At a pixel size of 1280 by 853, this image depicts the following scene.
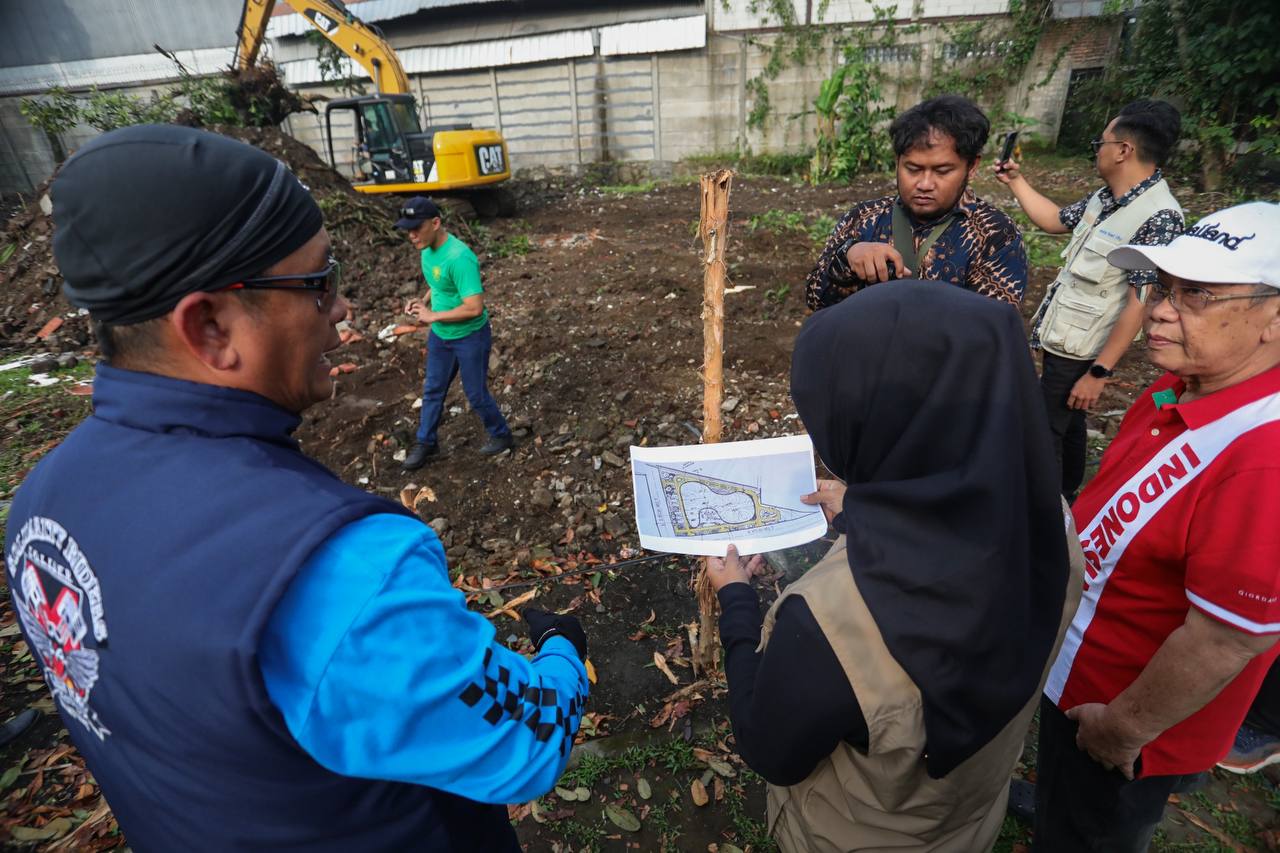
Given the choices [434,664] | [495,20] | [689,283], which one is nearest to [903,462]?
[434,664]

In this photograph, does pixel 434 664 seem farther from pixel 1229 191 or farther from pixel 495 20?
pixel 495 20

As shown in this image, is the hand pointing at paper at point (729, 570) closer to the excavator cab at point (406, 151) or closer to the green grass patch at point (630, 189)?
the excavator cab at point (406, 151)

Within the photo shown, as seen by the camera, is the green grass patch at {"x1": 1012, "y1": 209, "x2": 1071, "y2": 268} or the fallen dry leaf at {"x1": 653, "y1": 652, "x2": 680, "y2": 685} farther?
the green grass patch at {"x1": 1012, "y1": 209, "x2": 1071, "y2": 268}

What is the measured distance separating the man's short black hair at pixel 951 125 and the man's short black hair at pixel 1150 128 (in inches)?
44.3

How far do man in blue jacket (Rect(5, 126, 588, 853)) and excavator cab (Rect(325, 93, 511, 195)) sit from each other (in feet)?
35.0

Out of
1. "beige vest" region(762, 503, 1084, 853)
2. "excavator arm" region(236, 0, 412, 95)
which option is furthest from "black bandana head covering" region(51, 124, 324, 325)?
"excavator arm" region(236, 0, 412, 95)

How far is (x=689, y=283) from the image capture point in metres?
7.63

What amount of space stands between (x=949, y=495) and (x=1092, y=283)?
3.05 m

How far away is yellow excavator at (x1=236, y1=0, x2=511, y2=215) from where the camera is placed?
1060 centimetres

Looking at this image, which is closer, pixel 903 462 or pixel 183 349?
pixel 183 349

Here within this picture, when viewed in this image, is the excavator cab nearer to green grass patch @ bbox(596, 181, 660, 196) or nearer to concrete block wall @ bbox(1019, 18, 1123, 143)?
green grass patch @ bbox(596, 181, 660, 196)

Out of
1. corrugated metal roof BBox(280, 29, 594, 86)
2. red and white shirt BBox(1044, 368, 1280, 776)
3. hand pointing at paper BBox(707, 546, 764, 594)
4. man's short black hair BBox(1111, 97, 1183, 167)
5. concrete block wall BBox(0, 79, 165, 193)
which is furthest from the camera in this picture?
concrete block wall BBox(0, 79, 165, 193)

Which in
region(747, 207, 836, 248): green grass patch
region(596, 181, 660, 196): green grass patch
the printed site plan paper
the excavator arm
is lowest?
region(747, 207, 836, 248): green grass patch

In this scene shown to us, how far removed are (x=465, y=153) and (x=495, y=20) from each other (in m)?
8.00
